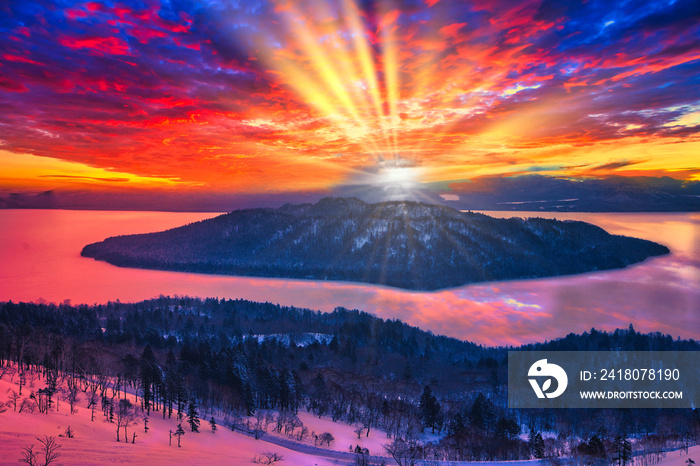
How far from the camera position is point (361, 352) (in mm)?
117938

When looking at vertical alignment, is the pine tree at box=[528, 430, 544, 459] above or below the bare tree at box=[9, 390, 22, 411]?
below

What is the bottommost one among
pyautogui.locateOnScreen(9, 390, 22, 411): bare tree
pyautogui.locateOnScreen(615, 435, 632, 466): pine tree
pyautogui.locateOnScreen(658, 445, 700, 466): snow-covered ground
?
pyautogui.locateOnScreen(615, 435, 632, 466): pine tree

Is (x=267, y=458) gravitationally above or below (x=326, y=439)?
above

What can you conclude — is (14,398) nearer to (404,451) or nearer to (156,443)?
(156,443)

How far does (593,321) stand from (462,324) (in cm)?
5577

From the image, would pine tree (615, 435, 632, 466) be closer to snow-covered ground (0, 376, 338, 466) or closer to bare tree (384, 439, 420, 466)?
bare tree (384, 439, 420, 466)

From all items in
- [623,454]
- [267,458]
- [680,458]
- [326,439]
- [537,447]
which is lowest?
[326,439]

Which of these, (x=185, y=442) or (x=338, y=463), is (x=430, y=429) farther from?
(x=185, y=442)

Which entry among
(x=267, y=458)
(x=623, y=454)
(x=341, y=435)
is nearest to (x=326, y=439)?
(x=341, y=435)

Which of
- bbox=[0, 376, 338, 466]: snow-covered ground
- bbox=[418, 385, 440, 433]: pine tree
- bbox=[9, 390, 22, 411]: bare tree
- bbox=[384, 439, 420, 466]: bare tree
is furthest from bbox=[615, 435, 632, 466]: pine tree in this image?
bbox=[9, 390, 22, 411]: bare tree

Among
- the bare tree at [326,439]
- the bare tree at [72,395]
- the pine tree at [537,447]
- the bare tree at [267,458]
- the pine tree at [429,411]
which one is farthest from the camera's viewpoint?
the pine tree at [429,411]

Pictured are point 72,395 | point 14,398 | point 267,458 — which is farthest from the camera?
point 72,395

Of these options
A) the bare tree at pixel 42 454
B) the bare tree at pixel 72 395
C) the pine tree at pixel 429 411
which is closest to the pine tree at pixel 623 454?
the pine tree at pixel 429 411

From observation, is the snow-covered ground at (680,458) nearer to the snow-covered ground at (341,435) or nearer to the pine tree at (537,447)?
the pine tree at (537,447)
